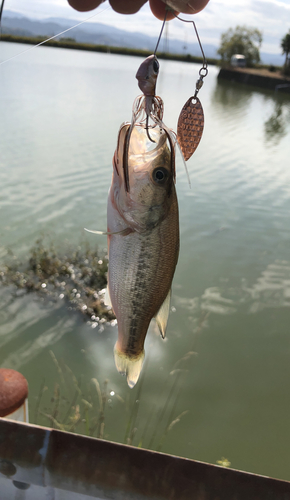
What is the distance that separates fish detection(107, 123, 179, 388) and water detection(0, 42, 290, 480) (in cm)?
220

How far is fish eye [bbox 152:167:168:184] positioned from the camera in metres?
1.24

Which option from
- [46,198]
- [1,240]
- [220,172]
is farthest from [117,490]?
[220,172]

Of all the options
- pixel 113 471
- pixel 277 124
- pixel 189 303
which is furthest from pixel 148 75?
pixel 277 124

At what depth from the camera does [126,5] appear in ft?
6.04

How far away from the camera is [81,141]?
1248cm

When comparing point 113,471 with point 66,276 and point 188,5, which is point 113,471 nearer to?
point 188,5

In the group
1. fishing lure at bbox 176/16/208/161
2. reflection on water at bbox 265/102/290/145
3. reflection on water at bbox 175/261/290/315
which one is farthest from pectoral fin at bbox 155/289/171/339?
reflection on water at bbox 265/102/290/145

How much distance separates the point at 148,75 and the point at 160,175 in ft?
1.01

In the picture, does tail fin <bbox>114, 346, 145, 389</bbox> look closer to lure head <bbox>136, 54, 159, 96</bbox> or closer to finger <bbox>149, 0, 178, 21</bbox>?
lure head <bbox>136, 54, 159, 96</bbox>

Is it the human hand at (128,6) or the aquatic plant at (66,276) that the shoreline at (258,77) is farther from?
the human hand at (128,6)

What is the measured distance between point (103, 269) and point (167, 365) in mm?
1876

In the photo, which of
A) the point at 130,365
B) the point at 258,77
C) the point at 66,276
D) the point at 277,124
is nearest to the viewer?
the point at 130,365

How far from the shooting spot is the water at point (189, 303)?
468 centimetres

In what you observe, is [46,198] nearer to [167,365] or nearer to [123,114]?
[167,365]
